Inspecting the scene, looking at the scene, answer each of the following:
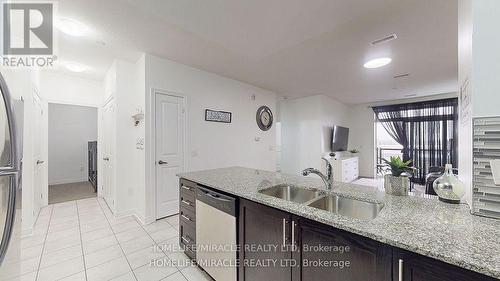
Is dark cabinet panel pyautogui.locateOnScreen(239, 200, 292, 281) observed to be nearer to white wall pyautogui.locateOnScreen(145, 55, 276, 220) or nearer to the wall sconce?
white wall pyautogui.locateOnScreen(145, 55, 276, 220)

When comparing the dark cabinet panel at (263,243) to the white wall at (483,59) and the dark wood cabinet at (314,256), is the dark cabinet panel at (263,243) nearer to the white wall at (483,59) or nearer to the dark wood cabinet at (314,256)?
the dark wood cabinet at (314,256)

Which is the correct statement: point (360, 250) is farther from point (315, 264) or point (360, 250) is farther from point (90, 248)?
point (90, 248)

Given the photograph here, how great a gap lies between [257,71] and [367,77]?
2270mm

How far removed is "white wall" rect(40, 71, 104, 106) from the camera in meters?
3.88

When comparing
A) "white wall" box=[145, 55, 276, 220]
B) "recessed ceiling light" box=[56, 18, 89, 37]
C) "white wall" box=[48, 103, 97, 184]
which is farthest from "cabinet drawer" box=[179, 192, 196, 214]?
"white wall" box=[48, 103, 97, 184]

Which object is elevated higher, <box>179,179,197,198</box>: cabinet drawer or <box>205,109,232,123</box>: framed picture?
<box>205,109,232,123</box>: framed picture

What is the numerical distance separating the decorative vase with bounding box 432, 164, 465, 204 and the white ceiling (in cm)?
160

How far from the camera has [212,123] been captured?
3.91 m

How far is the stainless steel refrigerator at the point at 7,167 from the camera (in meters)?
1.02

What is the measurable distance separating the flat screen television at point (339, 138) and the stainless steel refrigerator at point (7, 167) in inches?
240

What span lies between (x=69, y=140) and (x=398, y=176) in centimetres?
802

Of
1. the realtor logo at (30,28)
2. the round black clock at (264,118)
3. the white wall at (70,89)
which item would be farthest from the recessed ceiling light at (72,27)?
the round black clock at (264,118)

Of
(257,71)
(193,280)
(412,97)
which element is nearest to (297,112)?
(257,71)

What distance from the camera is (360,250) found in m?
0.94
